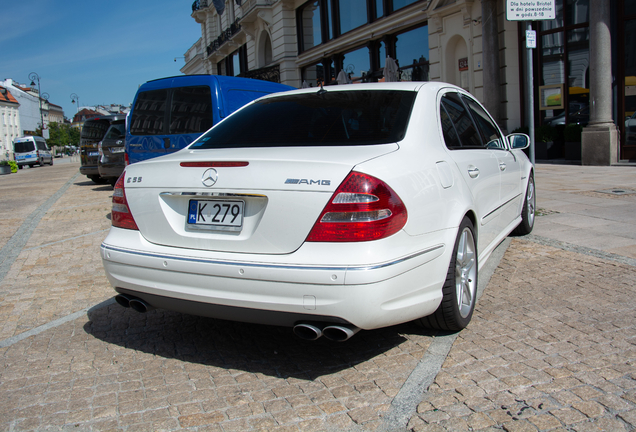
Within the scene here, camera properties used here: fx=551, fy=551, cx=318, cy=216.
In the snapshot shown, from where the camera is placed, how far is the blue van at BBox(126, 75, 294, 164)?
21.7ft

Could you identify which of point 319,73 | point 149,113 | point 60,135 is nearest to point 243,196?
point 149,113

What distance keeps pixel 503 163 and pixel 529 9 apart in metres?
4.07

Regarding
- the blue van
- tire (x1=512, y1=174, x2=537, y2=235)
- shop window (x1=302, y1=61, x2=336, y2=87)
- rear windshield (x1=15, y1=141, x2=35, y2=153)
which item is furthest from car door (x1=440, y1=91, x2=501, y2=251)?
rear windshield (x1=15, y1=141, x2=35, y2=153)

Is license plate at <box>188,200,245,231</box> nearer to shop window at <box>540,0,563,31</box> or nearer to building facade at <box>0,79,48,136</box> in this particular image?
shop window at <box>540,0,563,31</box>

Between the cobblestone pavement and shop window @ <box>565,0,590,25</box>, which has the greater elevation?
shop window @ <box>565,0,590,25</box>

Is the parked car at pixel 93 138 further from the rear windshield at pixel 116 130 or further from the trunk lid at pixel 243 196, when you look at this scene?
the trunk lid at pixel 243 196

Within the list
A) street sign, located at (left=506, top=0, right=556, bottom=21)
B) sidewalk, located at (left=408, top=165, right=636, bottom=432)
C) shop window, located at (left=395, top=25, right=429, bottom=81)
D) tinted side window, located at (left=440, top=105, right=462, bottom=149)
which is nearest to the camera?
sidewalk, located at (left=408, top=165, right=636, bottom=432)

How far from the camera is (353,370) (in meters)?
2.91

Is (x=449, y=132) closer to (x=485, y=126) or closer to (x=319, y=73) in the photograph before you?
(x=485, y=126)

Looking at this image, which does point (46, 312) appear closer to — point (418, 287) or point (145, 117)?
point (418, 287)

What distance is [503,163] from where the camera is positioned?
451 cm

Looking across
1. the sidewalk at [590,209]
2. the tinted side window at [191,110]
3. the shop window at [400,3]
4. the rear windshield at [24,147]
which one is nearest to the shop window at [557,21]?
the sidewalk at [590,209]

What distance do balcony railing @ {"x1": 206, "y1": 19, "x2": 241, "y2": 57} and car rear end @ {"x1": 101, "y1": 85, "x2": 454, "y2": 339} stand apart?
3124 cm

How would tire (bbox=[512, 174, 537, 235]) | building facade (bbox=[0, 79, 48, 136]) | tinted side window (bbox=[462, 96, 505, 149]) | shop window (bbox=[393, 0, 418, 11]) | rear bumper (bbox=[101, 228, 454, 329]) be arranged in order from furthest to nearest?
building facade (bbox=[0, 79, 48, 136]) → shop window (bbox=[393, 0, 418, 11]) → tire (bbox=[512, 174, 537, 235]) → tinted side window (bbox=[462, 96, 505, 149]) → rear bumper (bbox=[101, 228, 454, 329])
